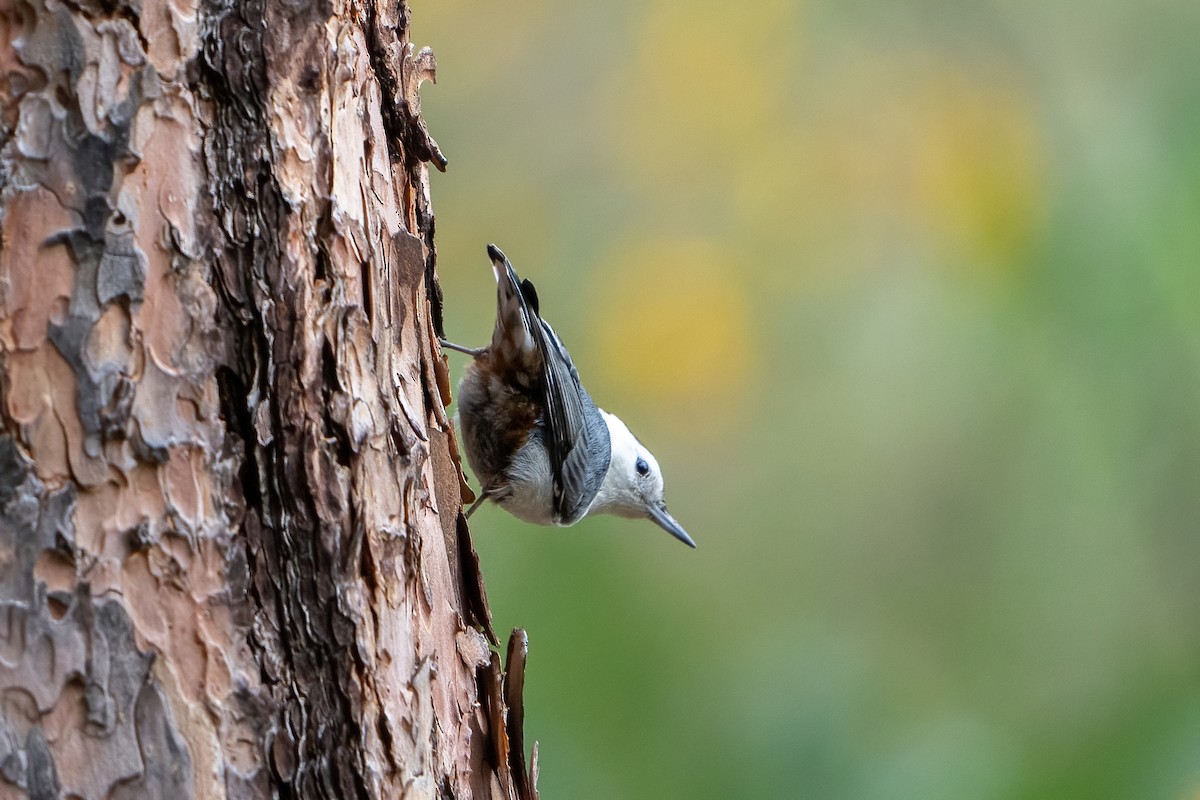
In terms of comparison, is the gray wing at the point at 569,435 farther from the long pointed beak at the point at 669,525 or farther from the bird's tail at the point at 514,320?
the long pointed beak at the point at 669,525

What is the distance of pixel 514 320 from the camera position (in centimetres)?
195

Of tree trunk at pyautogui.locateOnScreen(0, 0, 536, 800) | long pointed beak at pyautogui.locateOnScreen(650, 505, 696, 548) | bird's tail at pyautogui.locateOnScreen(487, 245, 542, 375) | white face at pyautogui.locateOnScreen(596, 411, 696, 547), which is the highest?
bird's tail at pyautogui.locateOnScreen(487, 245, 542, 375)

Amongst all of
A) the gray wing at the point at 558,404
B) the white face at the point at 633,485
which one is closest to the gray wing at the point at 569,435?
the gray wing at the point at 558,404

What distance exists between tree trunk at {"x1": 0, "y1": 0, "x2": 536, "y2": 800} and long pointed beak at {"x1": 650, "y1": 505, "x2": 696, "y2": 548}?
134 centimetres

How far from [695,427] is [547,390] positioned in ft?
1.91

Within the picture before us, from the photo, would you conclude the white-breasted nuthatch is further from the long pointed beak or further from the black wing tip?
the long pointed beak

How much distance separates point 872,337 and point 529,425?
0.91 metres

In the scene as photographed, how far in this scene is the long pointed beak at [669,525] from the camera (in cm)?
234

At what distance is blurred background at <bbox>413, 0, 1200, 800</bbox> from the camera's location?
7.73 feet

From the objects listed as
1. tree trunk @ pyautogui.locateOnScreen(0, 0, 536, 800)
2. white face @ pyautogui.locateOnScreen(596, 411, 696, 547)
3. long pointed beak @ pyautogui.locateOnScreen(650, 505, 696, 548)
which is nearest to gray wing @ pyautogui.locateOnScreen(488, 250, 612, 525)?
white face @ pyautogui.locateOnScreen(596, 411, 696, 547)

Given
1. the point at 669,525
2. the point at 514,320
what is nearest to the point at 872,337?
the point at 669,525

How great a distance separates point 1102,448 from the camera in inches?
97.1

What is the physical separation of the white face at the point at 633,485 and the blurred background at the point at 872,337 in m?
0.12

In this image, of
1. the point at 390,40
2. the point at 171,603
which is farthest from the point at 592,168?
the point at 171,603
